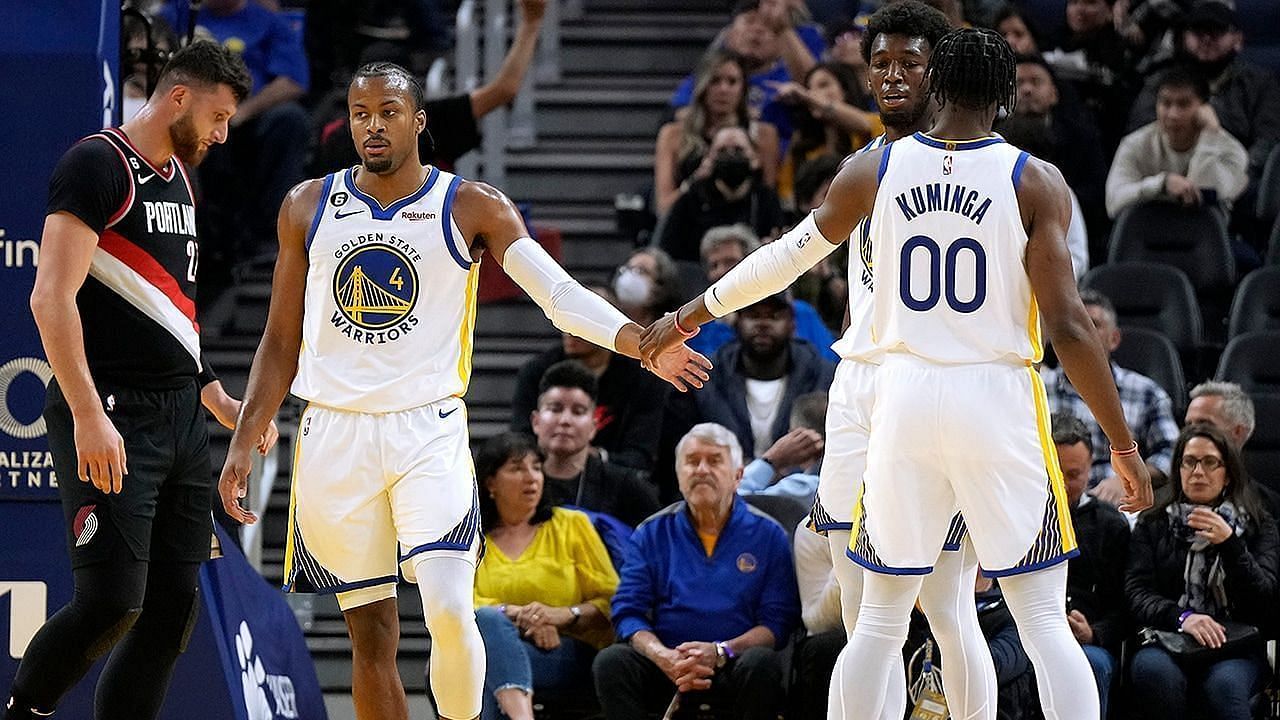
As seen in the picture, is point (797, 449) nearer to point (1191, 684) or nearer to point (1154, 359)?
point (1191, 684)

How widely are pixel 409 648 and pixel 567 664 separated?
1.29 metres

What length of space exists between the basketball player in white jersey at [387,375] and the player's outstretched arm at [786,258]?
0.42 feet

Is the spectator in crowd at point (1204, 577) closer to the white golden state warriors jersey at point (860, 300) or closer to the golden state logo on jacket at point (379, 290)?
the white golden state warriors jersey at point (860, 300)

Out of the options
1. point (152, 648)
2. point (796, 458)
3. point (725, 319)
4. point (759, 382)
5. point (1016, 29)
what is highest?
point (1016, 29)

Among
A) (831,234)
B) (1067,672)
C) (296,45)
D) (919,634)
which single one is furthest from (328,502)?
(296,45)

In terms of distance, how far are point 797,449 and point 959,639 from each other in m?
2.75

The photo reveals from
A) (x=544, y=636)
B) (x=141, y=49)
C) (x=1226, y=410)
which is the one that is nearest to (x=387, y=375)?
(x=544, y=636)

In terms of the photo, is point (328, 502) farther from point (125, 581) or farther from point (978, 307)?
point (978, 307)

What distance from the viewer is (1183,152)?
33.1 feet

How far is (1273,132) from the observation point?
10805 mm

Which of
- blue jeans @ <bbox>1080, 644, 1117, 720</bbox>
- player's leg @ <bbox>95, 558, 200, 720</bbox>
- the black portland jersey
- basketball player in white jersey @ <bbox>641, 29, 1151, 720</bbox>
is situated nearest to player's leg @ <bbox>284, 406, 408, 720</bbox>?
player's leg @ <bbox>95, 558, 200, 720</bbox>

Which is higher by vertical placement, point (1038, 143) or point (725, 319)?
point (1038, 143)

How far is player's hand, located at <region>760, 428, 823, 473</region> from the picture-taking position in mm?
7805

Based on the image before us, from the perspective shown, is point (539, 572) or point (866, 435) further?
point (539, 572)
